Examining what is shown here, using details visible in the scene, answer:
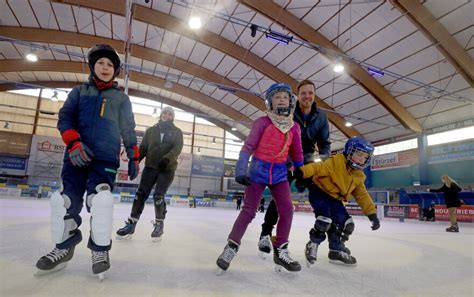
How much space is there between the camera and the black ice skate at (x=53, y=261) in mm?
1437

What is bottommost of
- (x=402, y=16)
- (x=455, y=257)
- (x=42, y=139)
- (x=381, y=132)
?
(x=455, y=257)

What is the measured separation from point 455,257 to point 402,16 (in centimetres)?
1177

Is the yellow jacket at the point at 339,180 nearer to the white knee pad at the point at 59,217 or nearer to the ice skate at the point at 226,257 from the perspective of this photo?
the ice skate at the point at 226,257

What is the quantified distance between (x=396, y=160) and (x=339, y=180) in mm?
20020

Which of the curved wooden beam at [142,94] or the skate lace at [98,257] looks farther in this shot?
the curved wooden beam at [142,94]

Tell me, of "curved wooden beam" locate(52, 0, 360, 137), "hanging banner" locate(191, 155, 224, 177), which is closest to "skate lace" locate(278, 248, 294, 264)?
"curved wooden beam" locate(52, 0, 360, 137)

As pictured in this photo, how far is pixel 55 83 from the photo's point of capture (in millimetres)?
22875

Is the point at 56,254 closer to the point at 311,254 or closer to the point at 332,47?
the point at 311,254

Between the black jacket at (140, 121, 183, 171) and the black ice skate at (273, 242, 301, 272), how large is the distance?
1.62m

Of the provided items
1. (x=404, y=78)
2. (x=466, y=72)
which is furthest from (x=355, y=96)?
(x=466, y=72)

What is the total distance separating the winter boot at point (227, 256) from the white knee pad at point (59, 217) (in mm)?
896

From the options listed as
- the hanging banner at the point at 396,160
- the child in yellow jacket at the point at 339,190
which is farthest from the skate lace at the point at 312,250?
the hanging banner at the point at 396,160

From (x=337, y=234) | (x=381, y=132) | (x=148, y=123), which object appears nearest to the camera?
(x=337, y=234)

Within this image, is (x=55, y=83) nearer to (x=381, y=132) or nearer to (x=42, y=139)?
(x=42, y=139)
